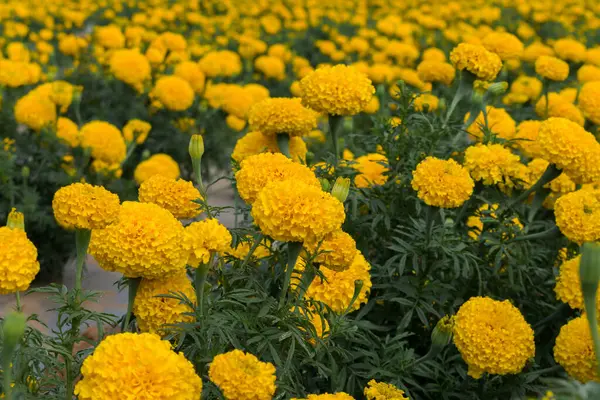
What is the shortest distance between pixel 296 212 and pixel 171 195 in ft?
1.74

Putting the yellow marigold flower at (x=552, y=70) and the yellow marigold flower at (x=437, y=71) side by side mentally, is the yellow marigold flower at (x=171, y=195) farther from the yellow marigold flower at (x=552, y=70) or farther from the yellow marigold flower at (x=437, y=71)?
the yellow marigold flower at (x=552, y=70)

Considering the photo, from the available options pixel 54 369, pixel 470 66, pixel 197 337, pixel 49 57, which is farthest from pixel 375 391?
pixel 49 57

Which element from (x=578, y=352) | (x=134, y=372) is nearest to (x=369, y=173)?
(x=578, y=352)

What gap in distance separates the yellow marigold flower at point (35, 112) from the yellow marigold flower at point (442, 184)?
7.65ft

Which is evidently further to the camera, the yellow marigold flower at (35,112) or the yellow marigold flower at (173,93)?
the yellow marigold flower at (173,93)

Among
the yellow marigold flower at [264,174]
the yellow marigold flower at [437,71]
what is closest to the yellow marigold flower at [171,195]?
the yellow marigold flower at [264,174]

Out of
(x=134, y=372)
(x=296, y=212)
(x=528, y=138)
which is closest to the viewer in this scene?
(x=134, y=372)

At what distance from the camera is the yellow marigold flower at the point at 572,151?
2332 mm

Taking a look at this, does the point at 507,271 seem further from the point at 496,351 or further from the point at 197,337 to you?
the point at 197,337

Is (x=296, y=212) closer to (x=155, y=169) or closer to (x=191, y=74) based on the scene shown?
(x=155, y=169)

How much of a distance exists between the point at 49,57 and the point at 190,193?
16.5 ft

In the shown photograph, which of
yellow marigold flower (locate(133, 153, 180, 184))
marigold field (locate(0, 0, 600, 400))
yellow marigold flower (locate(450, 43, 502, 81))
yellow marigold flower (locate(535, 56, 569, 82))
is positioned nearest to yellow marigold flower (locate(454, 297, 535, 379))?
marigold field (locate(0, 0, 600, 400))

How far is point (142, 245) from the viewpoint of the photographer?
1.64m

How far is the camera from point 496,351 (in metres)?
1.99
